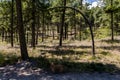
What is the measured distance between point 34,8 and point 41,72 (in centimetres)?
1459

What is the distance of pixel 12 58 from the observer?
1866 cm

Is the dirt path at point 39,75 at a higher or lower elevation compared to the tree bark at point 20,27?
lower

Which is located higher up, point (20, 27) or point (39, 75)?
point (20, 27)

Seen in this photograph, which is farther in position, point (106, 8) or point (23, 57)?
point (106, 8)

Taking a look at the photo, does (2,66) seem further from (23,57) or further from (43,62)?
(43,62)

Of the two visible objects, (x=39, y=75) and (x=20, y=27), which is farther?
(x=20, y=27)

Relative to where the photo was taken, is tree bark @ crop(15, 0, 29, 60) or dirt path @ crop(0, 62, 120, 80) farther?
tree bark @ crop(15, 0, 29, 60)

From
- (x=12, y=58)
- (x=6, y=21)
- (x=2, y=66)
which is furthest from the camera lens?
(x=6, y=21)

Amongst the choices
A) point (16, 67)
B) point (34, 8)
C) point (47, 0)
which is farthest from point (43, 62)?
point (47, 0)

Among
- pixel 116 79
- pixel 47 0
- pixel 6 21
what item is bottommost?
pixel 116 79

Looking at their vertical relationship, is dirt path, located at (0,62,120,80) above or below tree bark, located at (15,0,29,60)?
below

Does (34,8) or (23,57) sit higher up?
(34,8)

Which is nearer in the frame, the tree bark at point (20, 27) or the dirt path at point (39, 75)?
the dirt path at point (39, 75)

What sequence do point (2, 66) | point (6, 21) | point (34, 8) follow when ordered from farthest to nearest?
point (6, 21) → point (34, 8) → point (2, 66)
